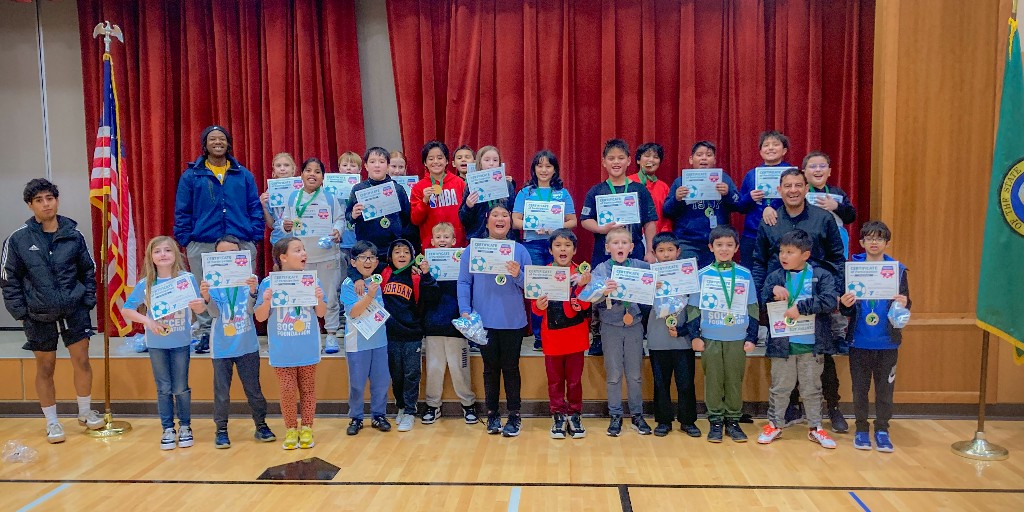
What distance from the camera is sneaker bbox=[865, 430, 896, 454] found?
448cm

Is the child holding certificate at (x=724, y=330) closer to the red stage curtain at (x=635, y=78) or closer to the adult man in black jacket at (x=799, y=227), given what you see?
the adult man in black jacket at (x=799, y=227)

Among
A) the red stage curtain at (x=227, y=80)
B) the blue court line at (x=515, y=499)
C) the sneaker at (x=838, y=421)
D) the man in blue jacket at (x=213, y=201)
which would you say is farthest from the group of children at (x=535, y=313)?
the red stage curtain at (x=227, y=80)

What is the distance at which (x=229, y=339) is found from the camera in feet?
15.2

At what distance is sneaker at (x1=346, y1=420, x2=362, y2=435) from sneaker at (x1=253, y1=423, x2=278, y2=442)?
491 millimetres

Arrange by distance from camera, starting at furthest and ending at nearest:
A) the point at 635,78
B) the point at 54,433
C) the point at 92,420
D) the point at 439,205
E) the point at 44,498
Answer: the point at 635,78, the point at 439,205, the point at 92,420, the point at 54,433, the point at 44,498

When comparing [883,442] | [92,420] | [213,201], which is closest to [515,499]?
[883,442]

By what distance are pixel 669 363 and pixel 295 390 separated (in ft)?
8.18

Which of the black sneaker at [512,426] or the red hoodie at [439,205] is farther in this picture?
the red hoodie at [439,205]

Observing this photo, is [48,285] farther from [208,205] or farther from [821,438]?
[821,438]

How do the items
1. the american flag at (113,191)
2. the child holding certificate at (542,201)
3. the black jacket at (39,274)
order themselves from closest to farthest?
the black jacket at (39,274) → the child holding certificate at (542,201) → the american flag at (113,191)

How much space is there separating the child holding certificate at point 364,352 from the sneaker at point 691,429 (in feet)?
6.68

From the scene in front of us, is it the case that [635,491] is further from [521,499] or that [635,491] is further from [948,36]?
[948,36]

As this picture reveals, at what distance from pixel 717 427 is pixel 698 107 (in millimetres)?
2904

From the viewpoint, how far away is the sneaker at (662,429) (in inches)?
189
